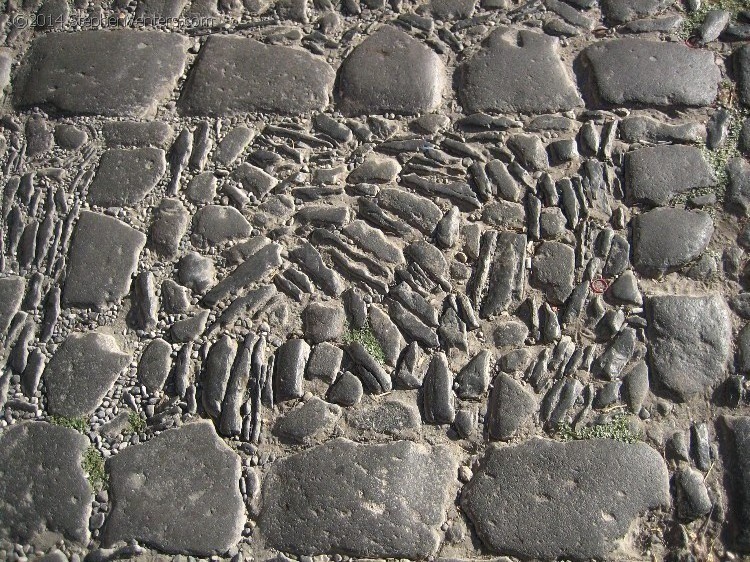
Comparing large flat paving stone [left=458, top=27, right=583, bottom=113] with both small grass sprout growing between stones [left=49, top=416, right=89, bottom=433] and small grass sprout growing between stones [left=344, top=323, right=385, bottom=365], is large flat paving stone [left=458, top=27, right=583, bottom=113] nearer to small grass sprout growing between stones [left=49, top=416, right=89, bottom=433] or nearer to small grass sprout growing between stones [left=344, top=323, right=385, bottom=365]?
small grass sprout growing between stones [left=344, top=323, right=385, bottom=365]

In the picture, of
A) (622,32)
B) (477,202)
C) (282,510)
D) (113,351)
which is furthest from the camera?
(622,32)

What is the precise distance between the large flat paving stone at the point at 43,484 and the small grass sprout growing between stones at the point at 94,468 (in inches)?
0.5

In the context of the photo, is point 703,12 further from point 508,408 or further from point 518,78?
point 508,408

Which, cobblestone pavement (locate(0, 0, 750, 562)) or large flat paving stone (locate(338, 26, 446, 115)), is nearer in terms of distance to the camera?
cobblestone pavement (locate(0, 0, 750, 562))

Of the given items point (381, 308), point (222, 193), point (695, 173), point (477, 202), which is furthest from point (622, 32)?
point (222, 193)

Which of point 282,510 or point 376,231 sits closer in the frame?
point 282,510

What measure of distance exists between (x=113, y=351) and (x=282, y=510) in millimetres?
752

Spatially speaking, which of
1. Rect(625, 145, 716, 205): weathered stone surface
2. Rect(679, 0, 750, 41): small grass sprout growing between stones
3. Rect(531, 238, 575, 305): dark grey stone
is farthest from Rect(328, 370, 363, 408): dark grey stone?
Rect(679, 0, 750, 41): small grass sprout growing between stones

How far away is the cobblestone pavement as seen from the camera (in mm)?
2264

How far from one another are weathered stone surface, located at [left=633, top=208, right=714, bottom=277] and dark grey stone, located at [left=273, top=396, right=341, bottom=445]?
1111mm

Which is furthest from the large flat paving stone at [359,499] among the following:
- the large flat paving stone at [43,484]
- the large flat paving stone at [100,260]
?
the large flat paving stone at [100,260]

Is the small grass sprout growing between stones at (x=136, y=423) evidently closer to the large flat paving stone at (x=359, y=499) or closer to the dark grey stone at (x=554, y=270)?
the large flat paving stone at (x=359, y=499)

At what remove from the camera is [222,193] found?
8.93ft

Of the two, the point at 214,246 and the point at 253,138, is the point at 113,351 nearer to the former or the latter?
the point at 214,246
